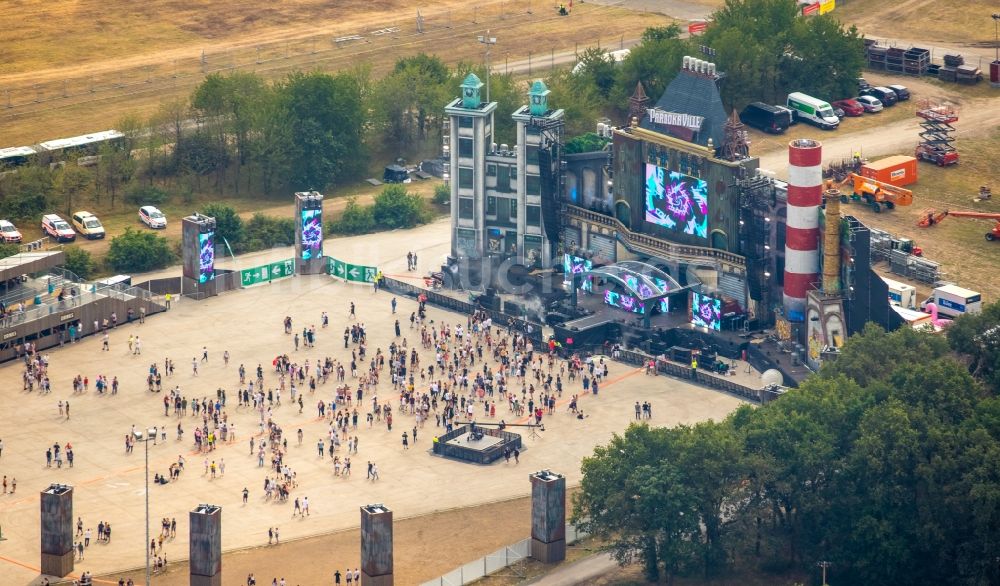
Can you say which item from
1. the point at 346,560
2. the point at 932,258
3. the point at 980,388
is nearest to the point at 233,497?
the point at 346,560

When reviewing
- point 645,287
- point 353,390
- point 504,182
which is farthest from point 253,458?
point 504,182

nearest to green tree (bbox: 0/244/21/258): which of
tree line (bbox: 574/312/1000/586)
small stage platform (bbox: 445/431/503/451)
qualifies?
small stage platform (bbox: 445/431/503/451)

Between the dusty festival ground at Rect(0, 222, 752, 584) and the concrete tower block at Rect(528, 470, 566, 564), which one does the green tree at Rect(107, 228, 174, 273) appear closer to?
the dusty festival ground at Rect(0, 222, 752, 584)

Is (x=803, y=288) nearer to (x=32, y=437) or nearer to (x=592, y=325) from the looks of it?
(x=592, y=325)

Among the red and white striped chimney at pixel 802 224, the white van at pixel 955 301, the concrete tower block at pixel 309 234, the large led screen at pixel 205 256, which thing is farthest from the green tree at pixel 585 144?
the large led screen at pixel 205 256

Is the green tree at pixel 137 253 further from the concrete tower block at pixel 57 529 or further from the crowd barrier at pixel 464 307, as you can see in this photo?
the concrete tower block at pixel 57 529
